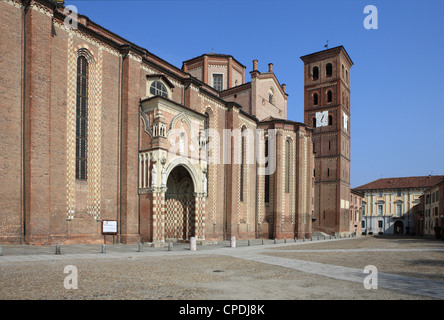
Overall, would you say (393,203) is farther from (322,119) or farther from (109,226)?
(109,226)

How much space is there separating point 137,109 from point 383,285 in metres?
18.0

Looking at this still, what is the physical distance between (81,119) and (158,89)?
670 centimetres

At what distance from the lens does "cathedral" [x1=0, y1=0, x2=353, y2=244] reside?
58.7 feet

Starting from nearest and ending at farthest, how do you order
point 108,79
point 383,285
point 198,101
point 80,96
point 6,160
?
point 383,285 < point 6,160 < point 80,96 < point 108,79 < point 198,101

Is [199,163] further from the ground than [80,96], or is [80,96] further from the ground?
[80,96]

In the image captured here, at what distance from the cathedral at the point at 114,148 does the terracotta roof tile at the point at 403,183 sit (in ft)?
175

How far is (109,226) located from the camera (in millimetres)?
21641

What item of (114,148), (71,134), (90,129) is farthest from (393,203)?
(71,134)

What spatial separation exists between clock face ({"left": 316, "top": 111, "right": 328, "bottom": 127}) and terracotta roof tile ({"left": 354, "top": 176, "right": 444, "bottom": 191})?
3725 centimetres

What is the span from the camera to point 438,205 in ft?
171

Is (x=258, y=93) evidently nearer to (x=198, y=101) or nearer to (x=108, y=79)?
(x=198, y=101)

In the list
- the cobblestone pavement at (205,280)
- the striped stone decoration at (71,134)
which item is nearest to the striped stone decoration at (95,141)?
the striped stone decoration at (71,134)

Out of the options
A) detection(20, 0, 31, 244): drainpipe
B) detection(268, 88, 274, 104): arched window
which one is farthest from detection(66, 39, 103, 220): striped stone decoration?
detection(268, 88, 274, 104): arched window
